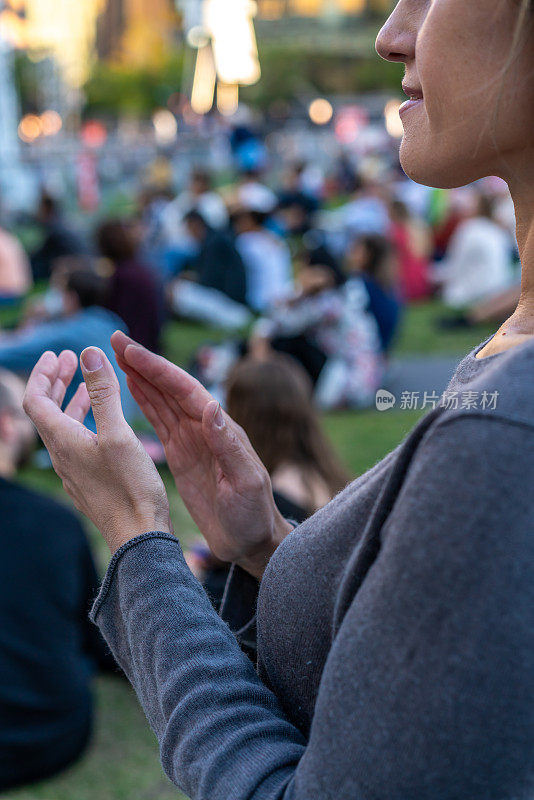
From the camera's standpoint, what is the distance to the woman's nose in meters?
0.90

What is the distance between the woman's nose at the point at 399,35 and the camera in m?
0.90

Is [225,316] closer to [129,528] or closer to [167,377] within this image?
[167,377]

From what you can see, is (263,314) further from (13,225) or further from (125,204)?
(125,204)

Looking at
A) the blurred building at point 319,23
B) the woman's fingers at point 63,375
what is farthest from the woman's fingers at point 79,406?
the blurred building at point 319,23

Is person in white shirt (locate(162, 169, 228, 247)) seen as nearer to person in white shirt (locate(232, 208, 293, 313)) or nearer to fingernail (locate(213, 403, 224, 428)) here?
person in white shirt (locate(232, 208, 293, 313))

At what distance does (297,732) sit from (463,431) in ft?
1.28

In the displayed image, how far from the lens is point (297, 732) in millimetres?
872

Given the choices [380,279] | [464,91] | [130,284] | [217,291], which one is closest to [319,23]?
[217,291]

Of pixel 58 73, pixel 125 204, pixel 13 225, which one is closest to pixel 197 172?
pixel 13 225

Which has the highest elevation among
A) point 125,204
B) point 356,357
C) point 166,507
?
point 166,507

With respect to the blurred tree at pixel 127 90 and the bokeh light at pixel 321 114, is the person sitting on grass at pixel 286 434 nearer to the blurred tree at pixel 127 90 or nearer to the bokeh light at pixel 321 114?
the bokeh light at pixel 321 114

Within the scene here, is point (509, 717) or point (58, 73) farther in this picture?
point (58, 73)

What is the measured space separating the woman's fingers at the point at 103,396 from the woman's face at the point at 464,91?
1.36 feet

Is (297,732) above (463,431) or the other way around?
the other way around
